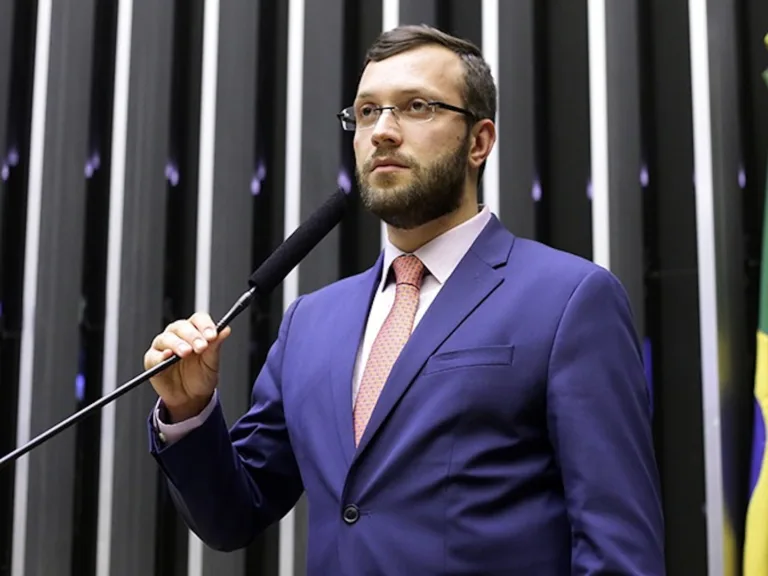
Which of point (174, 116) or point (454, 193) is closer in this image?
point (454, 193)

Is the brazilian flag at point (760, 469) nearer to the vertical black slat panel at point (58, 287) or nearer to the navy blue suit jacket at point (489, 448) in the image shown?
the navy blue suit jacket at point (489, 448)

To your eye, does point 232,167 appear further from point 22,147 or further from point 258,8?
point 22,147

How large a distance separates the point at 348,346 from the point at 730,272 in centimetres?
121

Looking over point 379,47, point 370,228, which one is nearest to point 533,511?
point 379,47

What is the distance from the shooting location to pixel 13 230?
2.58m

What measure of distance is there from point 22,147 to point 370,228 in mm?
1060

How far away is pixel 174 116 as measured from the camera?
99.4 inches

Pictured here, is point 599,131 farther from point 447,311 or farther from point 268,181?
point 447,311

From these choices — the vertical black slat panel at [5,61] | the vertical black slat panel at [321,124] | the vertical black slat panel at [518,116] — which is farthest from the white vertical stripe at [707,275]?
the vertical black slat panel at [5,61]

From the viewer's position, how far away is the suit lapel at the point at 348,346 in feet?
3.80

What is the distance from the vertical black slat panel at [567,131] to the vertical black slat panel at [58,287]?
4.21 feet

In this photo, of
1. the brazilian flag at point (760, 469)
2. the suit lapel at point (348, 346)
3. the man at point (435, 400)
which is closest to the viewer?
the man at point (435, 400)

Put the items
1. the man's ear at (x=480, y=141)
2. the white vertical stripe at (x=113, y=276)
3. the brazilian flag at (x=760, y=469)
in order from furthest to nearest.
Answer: the white vertical stripe at (x=113, y=276), the brazilian flag at (x=760, y=469), the man's ear at (x=480, y=141)

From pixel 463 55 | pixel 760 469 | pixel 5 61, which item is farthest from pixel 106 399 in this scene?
pixel 5 61
